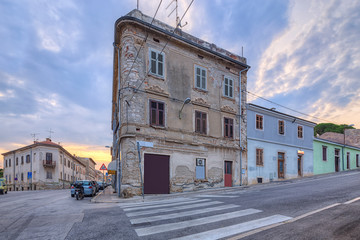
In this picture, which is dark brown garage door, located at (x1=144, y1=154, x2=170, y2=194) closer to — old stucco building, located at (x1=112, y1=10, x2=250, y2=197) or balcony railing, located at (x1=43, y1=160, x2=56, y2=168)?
old stucco building, located at (x1=112, y1=10, x2=250, y2=197)

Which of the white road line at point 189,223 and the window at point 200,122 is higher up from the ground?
the window at point 200,122

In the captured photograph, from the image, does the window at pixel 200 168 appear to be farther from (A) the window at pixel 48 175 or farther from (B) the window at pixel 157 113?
A: (A) the window at pixel 48 175

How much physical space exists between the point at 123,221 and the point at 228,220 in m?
2.94

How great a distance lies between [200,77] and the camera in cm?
1981

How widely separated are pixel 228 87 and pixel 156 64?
7.41 meters

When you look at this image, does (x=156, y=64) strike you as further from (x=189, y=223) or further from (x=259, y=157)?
(x=259, y=157)

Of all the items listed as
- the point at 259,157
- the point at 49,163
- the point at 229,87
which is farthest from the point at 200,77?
the point at 49,163

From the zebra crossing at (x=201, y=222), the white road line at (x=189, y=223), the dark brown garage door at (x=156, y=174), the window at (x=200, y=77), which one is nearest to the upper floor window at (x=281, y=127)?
Answer: the window at (x=200, y=77)

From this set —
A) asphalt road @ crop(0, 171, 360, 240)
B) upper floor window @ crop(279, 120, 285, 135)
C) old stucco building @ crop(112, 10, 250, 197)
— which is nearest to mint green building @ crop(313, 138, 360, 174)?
upper floor window @ crop(279, 120, 285, 135)

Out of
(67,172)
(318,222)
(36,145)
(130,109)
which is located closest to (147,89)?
A: (130,109)

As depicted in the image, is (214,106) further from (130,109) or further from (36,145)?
(36,145)

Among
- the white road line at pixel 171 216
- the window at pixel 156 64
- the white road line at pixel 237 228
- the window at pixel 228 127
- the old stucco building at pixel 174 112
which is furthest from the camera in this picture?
the window at pixel 228 127

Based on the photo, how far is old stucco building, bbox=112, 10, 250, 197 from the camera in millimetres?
16062

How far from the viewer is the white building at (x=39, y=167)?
156 ft
